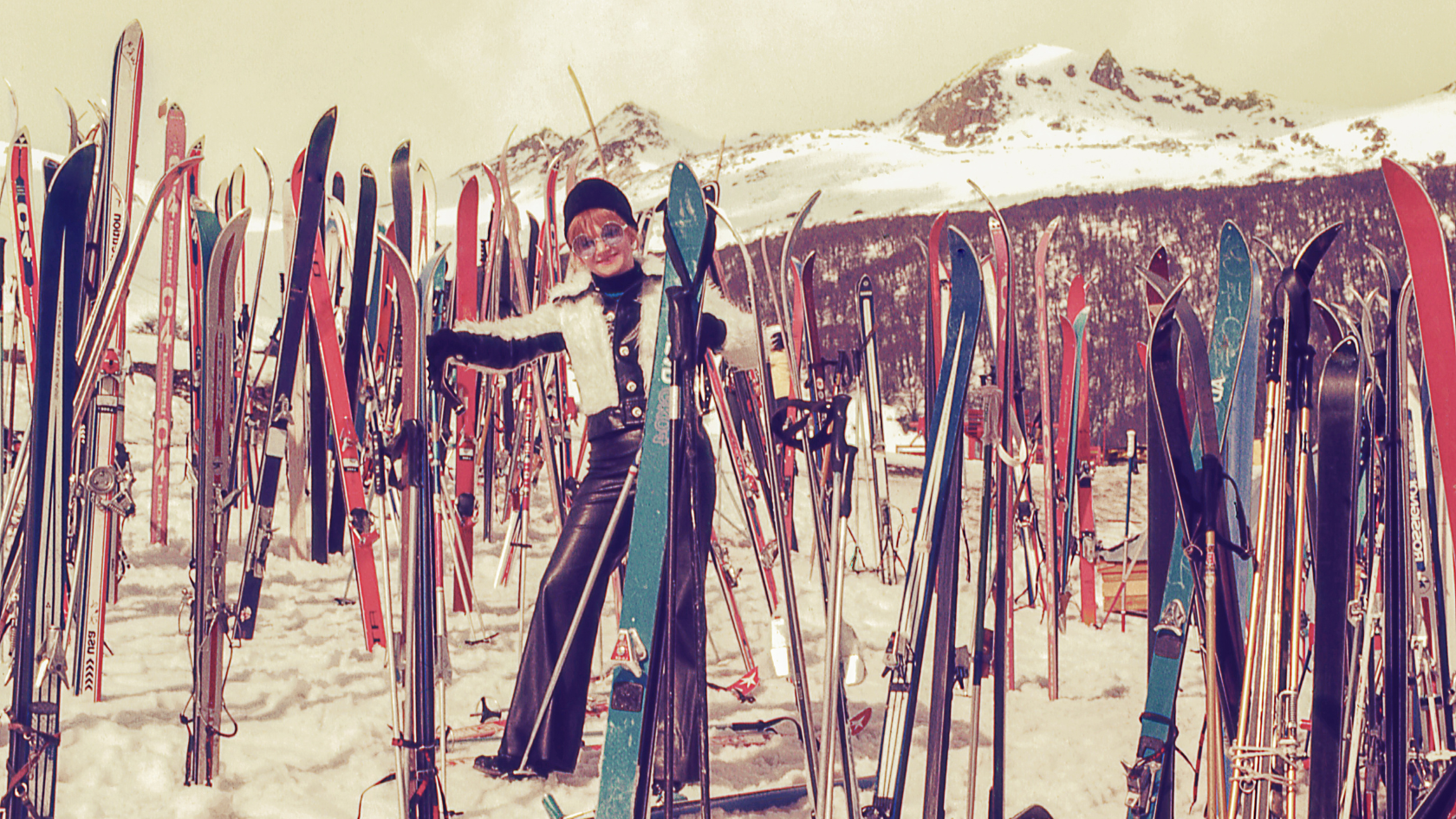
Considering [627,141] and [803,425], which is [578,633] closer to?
[803,425]

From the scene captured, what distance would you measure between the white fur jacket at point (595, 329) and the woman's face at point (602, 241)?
5cm

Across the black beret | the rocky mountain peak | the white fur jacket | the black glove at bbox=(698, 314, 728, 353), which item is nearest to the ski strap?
the black glove at bbox=(698, 314, 728, 353)

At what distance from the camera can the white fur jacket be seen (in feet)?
5.76

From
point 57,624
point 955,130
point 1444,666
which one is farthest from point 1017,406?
point 955,130

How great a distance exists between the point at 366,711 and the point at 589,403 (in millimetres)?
797

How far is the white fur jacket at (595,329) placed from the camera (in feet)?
5.76

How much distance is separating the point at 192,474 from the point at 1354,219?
→ 19.7 ft

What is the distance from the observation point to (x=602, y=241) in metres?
1.74

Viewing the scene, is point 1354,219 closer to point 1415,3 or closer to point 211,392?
point 1415,3

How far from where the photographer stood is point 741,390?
191 cm

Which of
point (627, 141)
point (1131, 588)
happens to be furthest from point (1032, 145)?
point (1131, 588)

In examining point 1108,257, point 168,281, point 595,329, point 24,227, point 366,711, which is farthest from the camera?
point 1108,257

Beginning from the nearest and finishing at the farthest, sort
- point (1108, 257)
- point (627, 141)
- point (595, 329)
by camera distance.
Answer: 1. point (595, 329)
2. point (627, 141)
3. point (1108, 257)

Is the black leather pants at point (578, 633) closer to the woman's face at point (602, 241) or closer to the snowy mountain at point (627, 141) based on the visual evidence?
the woman's face at point (602, 241)
